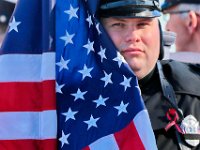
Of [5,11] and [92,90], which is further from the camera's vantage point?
[5,11]

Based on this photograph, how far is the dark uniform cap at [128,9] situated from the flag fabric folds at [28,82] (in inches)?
7.9

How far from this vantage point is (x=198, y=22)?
319cm

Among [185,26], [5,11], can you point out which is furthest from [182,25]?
[5,11]

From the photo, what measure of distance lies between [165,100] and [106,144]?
0.92 ft

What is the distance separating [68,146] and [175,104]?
0.40 metres

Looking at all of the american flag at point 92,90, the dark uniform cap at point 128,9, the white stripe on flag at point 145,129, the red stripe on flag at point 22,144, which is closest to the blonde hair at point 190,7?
the dark uniform cap at point 128,9

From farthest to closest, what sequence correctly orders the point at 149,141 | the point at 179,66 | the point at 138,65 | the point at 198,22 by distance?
1. the point at 198,22
2. the point at 179,66
3. the point at 138,65
4. the point at 149,141

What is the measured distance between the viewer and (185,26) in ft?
10.4

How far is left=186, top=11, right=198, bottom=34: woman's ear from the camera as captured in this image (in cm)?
312

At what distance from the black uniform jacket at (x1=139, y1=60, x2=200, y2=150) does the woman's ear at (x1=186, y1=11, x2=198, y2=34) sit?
4.07 ft

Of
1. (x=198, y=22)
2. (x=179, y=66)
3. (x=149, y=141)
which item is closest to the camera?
(x=149, y=141)

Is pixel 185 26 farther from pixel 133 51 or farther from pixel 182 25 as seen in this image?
pixel 133 51

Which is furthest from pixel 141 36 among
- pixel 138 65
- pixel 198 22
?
pixel 198 22

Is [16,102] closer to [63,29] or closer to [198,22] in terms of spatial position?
[63,29]
